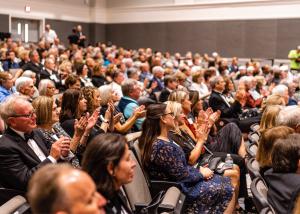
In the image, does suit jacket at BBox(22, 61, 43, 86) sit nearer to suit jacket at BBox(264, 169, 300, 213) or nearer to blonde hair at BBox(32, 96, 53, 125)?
blonde hair at BBox(32, 96, 53, 125)

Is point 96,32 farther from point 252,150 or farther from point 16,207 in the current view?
point 16,207

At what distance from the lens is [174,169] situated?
3381 mm

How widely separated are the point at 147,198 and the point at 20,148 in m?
1.01

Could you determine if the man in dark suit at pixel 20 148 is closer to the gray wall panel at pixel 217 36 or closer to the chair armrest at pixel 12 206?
the chair armrest at pixel 12 206

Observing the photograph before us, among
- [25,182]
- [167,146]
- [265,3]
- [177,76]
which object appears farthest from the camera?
[265,3]

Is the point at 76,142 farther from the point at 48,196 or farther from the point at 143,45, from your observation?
the point at 143,45

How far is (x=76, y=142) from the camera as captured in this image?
3.53 metres

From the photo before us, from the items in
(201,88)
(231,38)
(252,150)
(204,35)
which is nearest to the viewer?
(252,150)

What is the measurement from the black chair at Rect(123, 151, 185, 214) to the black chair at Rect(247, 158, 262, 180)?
0.55m

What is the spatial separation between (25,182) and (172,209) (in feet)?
3.18

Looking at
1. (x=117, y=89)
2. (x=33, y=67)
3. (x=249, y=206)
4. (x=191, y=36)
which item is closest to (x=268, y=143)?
(x=249, y=206)

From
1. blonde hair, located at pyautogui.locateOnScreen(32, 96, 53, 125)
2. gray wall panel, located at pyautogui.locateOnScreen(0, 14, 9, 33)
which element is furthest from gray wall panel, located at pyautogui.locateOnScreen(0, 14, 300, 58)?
blonde hair, located at pyautogui.locateOnScreen(32, 96, 53, 125)

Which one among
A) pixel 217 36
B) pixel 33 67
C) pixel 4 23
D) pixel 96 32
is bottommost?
pixel 33 67

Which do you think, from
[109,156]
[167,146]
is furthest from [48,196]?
[167,146]
